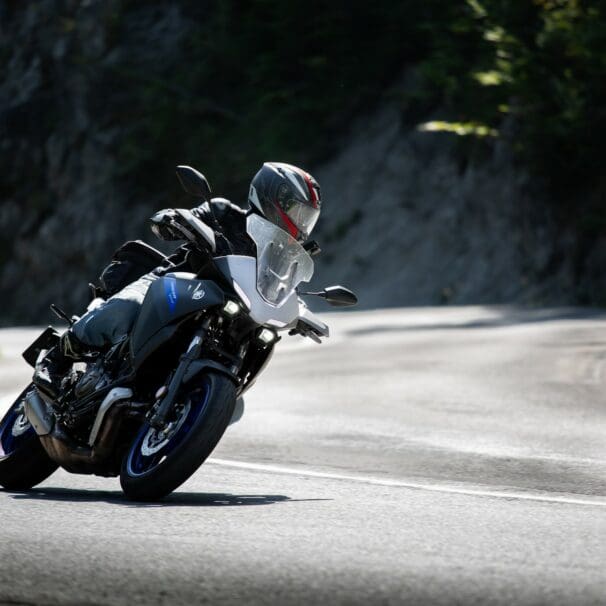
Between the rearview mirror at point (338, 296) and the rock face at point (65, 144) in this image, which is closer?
the rearview mirror at point (338, 296)

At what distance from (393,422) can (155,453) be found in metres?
4.64

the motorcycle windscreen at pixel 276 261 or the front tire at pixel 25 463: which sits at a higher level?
the motorcycle windscreen at pixel 276 261

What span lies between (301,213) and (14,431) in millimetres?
2019

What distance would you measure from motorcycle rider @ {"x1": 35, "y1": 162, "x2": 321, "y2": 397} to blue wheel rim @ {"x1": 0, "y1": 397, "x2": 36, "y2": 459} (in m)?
0.30

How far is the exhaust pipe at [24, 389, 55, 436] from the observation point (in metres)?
7.57

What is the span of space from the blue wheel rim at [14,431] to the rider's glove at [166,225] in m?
Result: 1.33

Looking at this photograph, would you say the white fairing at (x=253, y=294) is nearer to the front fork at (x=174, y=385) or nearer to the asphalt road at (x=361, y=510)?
the front fork at (x=174, y=385)

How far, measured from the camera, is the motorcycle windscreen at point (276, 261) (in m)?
7.20

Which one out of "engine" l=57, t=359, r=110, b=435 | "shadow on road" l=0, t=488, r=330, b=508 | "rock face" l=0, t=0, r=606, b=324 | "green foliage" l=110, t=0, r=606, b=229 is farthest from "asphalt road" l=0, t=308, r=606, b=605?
"rock face" l=0, t=0, r=606, b=324

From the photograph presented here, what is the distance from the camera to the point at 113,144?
44875 millimetres

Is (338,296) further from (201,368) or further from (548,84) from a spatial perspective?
(548,84)

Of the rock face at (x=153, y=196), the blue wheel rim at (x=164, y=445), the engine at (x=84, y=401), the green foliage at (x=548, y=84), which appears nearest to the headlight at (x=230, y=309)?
the blue wheel rim at (x=164, y=445)

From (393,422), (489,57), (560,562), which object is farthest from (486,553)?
(489,57)

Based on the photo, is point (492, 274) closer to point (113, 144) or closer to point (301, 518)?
point (113, 144)
